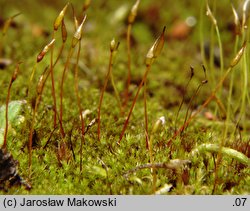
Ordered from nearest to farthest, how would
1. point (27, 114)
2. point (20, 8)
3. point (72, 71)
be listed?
point (27, 114) < point (72, 71) < point (20, 8)

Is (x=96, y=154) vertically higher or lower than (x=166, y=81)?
lower

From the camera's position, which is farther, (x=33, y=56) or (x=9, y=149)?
(x=33, y=56)

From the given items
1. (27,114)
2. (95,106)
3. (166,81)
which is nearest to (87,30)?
(166,81)

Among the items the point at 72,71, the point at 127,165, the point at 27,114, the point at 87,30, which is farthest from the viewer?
the point at 87,30

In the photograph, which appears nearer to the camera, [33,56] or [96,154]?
[96,154]

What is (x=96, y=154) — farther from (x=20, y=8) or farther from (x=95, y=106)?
(x=20, y=8)
